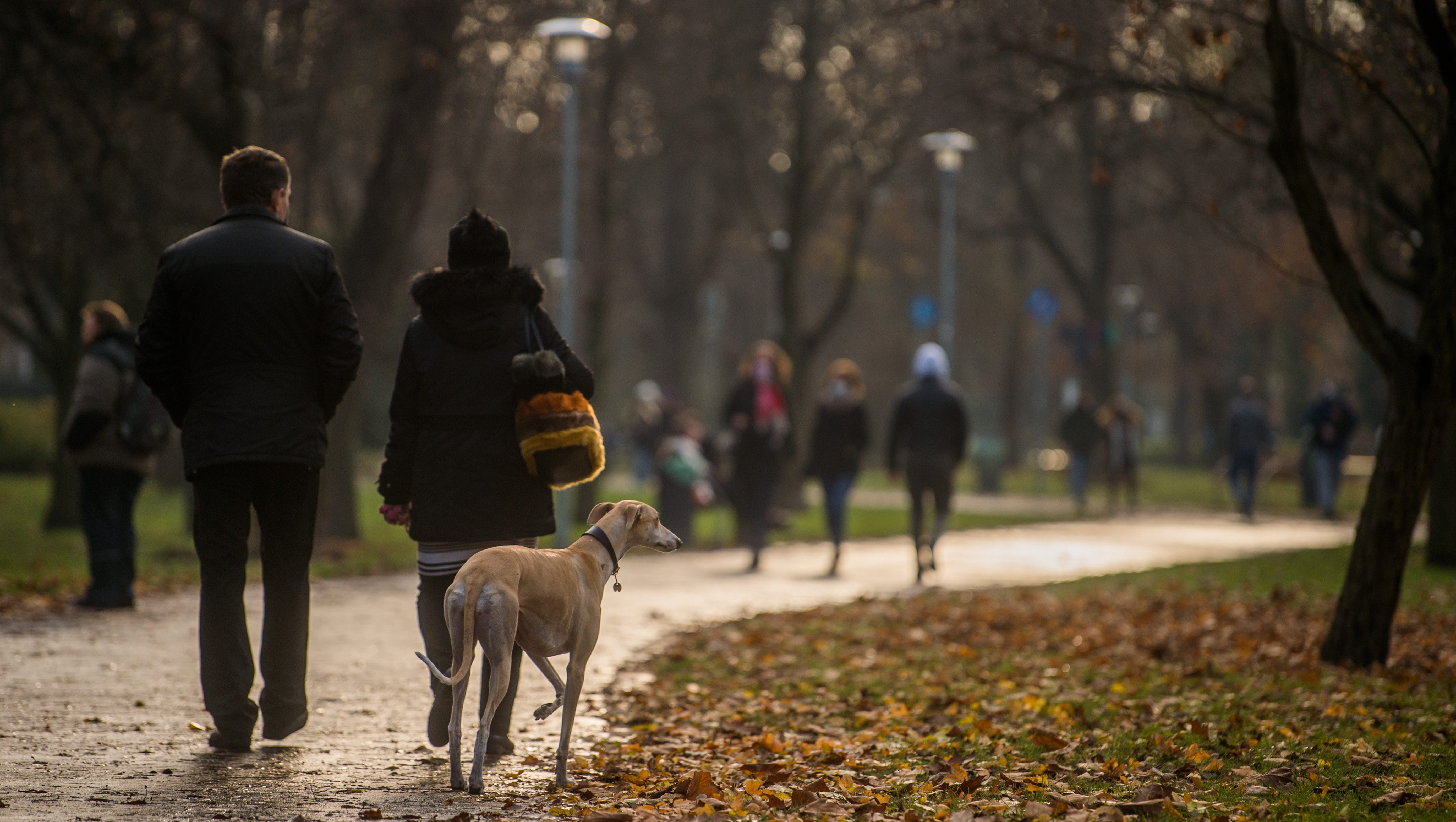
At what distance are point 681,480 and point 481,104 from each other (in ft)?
22.7

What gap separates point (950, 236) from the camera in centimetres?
2630

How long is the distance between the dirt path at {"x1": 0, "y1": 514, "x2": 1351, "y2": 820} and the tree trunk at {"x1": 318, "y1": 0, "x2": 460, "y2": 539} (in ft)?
11.1

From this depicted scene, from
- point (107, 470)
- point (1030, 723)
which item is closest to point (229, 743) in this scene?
point (1030, 723)

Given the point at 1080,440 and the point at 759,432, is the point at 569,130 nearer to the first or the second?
the point at 759,432

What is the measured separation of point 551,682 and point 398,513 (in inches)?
41.6

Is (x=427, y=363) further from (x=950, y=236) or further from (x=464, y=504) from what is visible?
(x=950, y=236)

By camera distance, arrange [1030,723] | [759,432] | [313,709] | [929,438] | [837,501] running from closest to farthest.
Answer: [1030,723], [313,709], [929,438], [837,501], [759,432]

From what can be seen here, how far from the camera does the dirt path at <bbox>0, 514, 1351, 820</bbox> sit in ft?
16.6

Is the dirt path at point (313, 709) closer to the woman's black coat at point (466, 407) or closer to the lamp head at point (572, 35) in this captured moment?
the woman's black coat at point (466, 407)

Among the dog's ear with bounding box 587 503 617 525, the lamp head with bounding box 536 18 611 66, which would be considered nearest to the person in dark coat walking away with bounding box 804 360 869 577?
the lamp head with bounding box 536 18 611 66

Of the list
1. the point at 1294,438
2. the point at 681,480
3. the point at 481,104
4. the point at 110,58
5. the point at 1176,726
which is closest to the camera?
the point at 1176,726

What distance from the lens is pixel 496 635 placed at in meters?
5.03

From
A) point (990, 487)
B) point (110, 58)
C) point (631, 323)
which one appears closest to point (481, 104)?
point (110, 58)

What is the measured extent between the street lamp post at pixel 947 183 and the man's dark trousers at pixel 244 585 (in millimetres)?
18501
